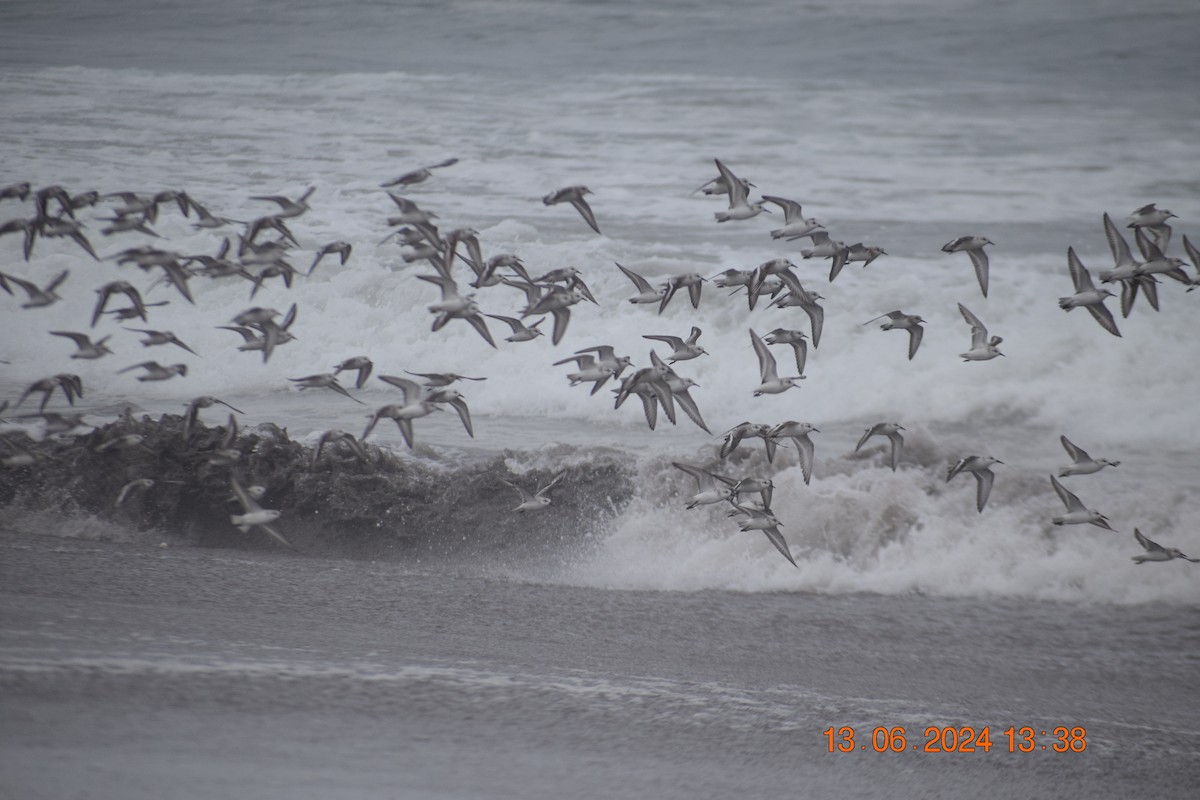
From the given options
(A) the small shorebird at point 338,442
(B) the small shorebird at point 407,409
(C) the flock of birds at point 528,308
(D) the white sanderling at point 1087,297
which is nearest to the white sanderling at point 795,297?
(C) the flock of birds at point 528,308

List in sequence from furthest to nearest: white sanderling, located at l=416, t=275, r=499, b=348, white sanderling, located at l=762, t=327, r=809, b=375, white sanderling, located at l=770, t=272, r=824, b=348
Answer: white sanderling, located at l=762, t=327, r=809, b=375, white sanderling, located at l=770, t=272, r=824, b=348, white sanderling, located at l=416, t=275, r=499, b=348

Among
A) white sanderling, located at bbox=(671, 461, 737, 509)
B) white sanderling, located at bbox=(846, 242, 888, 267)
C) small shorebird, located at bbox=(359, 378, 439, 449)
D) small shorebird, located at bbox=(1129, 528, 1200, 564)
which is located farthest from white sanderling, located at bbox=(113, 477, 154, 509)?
small shorebird, located at bbox=(1129, 528, 1200, 564)

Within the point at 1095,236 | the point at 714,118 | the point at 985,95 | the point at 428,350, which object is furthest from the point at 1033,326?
the point at 985,95

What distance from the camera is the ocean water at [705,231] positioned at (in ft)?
31.1

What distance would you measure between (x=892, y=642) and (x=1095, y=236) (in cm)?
1325

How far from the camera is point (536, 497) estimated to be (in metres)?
9.16

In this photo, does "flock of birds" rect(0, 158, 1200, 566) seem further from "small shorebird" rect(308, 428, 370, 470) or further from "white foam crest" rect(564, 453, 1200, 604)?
"white foam crest" rect(564, 453, 1200, 604)

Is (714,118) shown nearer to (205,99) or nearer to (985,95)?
(985,95)

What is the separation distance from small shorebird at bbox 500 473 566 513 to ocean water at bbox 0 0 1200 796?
20 cm

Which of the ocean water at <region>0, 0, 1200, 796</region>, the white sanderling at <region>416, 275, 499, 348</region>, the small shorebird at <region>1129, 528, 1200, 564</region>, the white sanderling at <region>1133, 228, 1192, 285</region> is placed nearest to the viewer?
the white sanderling at <region>1133, 228, 1192, 285</region>

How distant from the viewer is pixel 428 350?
15.1 meters

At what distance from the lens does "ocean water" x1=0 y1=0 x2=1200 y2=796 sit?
9.47 meters

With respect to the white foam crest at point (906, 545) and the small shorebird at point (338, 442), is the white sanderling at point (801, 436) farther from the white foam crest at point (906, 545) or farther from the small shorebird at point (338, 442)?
the small shorebird at point (338, 442)

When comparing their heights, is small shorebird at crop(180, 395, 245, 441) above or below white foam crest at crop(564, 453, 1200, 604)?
above
